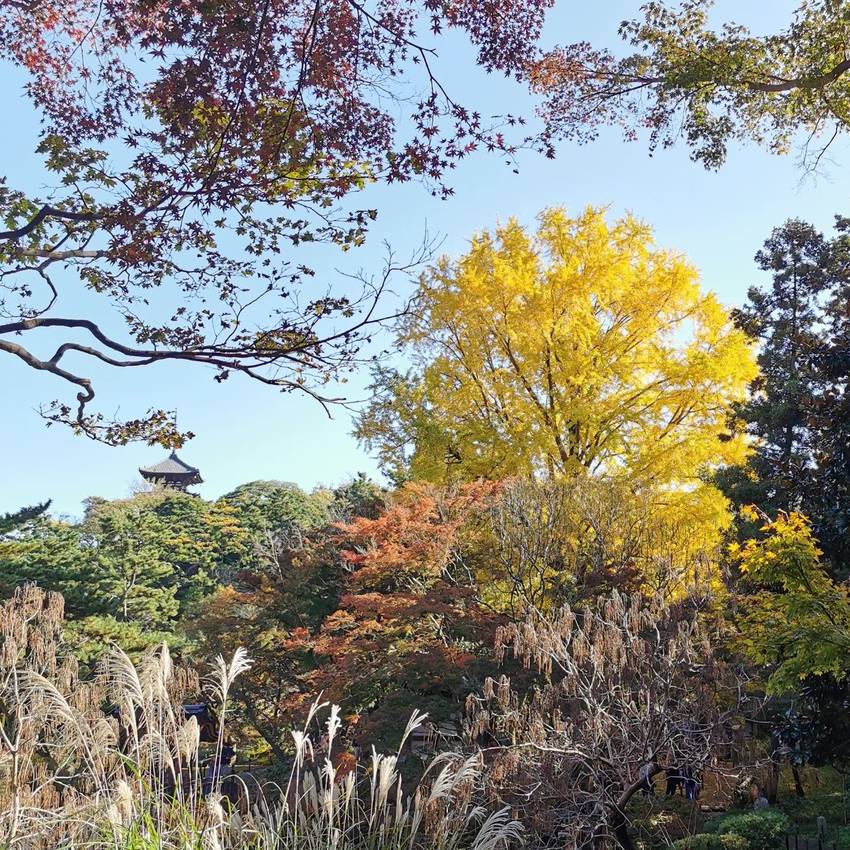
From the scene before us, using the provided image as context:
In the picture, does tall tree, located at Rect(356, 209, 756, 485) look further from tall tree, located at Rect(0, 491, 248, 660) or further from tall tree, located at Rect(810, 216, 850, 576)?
tall tree, located at Rect(0, 491, 248, 660)

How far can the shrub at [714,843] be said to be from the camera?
7316 millimetres

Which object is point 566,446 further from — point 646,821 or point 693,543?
point 646,821

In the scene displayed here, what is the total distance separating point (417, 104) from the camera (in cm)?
458

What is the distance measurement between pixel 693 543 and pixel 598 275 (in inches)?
172

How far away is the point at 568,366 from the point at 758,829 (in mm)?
6429

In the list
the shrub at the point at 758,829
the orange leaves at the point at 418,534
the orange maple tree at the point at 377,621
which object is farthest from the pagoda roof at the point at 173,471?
the shrub at the point at 758,829

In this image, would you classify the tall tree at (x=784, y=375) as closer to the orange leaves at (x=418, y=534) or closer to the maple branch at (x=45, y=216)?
the orange leaves at (x=418, y=534)

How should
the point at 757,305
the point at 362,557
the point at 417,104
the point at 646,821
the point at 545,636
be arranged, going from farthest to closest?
the point at 757,305
the point at 362,557
the point at 646,821
the point at 545,636
the point at 417,104

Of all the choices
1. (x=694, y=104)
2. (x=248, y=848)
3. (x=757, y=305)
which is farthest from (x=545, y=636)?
(x=757, y=305)

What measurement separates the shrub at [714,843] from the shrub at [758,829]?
0.17 metres

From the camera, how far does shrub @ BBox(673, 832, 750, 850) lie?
7.32m

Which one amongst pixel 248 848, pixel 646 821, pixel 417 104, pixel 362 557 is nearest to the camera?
pixel 248 848

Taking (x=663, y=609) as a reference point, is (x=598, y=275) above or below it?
above

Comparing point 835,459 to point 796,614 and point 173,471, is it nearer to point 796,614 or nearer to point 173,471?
point 796,614
